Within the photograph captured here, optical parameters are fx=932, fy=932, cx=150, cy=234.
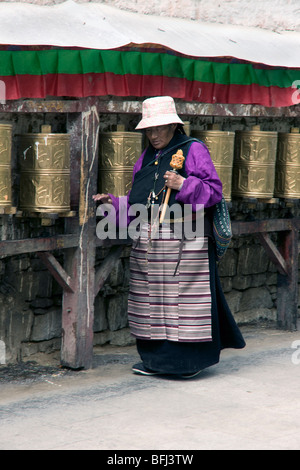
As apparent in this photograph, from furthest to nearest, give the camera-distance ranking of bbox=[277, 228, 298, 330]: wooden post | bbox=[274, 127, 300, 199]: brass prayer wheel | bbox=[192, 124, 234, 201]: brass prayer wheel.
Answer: bbox=[277, 228, 298, 330]: wooden post → bbox=[274, 127, 300, 199]: brass prayer wheel → bbox=[192, 124, 234, 201]: brass prayer wheel

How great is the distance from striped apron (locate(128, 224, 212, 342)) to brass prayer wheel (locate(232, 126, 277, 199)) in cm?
110

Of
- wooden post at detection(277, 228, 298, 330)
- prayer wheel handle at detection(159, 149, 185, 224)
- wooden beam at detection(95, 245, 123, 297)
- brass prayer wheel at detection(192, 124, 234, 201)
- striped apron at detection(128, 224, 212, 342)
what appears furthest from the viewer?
wooden post at detection(277, 228, 298, 330)

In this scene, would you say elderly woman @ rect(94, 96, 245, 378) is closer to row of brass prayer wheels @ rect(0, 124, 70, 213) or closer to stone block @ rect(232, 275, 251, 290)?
row of brass prayer wheels @ rect(0, 124, 70, 213)

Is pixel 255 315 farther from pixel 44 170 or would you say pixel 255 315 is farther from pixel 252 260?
pixel 44 170

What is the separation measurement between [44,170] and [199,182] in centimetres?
92

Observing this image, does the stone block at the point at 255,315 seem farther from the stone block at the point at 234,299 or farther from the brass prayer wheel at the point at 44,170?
the brass prayer wheel at the point at 44,170

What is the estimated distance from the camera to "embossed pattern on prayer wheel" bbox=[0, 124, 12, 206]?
5188mm

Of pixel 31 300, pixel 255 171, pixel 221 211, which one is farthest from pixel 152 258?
pixel 255 171

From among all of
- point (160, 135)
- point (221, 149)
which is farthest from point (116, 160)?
point (221, 149)

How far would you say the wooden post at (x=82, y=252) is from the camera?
5.69 meters

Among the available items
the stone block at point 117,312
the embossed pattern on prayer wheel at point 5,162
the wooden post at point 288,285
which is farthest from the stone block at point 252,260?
the embossed pattern on prayer wheel at point 5,162

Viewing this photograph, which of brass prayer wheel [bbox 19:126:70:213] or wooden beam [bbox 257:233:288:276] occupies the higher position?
brass prayer wheel [bbox 19:126:70:213]

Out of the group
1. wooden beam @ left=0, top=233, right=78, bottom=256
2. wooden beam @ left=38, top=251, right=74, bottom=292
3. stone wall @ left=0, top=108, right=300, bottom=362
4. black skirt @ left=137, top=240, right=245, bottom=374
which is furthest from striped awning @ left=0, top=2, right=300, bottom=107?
black skirt @ left=137, top=240, right=245, bottom=374

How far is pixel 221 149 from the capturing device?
250 inches
